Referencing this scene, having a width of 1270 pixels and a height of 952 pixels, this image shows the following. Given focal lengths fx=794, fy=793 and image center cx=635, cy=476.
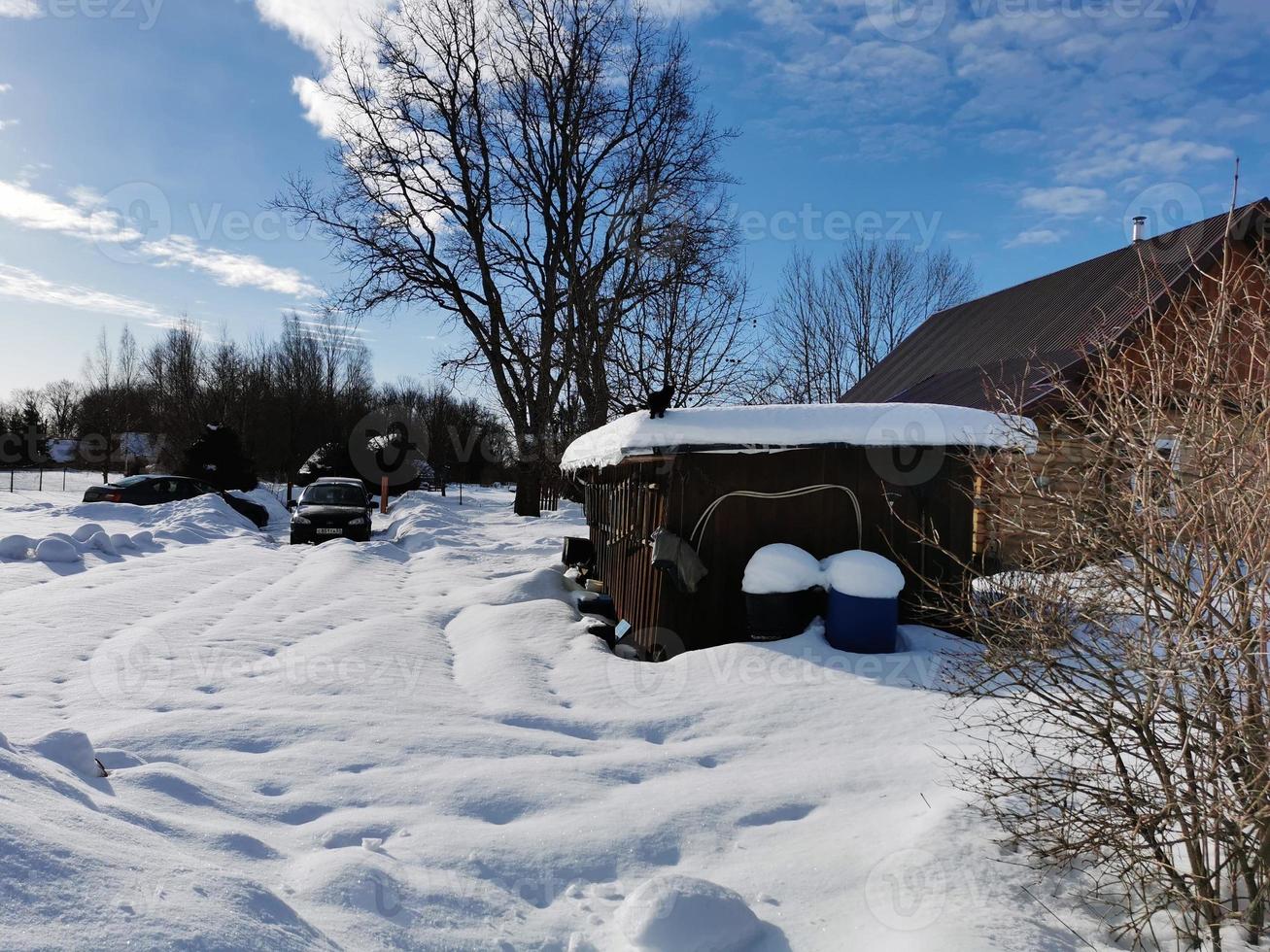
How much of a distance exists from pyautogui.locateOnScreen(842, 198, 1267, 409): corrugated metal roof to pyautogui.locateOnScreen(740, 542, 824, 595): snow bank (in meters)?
8.07

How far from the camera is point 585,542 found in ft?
44.6

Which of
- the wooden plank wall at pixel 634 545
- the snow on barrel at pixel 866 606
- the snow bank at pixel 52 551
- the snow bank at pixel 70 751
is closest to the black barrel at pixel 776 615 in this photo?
the snow on barrel at pixel 866 606

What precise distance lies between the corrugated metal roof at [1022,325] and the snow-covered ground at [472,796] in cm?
1012

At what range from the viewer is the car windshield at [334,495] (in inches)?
737

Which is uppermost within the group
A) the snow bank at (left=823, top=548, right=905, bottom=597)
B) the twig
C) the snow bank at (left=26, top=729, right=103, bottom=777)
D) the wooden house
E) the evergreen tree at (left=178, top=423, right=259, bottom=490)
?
the wooden house

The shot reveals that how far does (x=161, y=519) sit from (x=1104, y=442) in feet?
67.0

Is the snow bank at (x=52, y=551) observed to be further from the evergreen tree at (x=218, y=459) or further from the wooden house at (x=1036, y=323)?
the evergreen tree at (x=218, y=459)

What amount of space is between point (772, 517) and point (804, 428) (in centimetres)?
92

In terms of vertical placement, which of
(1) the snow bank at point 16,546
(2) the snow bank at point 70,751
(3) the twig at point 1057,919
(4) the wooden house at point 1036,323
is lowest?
(3) the twig at point 1057,919

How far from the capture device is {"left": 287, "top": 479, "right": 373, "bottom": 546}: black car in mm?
17797

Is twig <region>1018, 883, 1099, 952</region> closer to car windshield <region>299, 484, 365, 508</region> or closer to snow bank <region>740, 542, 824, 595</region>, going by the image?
snow bank <region>740, 542, 824, 595</region>

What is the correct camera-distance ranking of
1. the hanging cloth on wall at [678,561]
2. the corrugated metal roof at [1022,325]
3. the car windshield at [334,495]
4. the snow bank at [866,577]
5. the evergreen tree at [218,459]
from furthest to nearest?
1. the evergreen tree at [218,459]
2. the car windshield at [334,495]
3. the corrugated metal roof at [1022,325]
4. the hanging cloth on wall at [678,561]
5. the snow bank at [866,577]

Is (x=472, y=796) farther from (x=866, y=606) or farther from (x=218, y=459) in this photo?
(x=218, y=459)

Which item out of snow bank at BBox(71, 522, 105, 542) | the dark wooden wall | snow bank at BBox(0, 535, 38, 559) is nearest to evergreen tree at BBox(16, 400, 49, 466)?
snow bank at BBox(71, 522, 105, 542)
